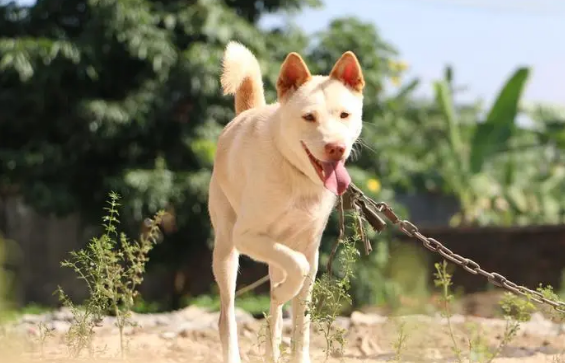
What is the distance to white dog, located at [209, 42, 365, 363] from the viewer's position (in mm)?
4219

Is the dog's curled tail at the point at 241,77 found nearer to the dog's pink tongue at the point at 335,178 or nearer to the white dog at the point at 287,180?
the white dog at the point at 287,180

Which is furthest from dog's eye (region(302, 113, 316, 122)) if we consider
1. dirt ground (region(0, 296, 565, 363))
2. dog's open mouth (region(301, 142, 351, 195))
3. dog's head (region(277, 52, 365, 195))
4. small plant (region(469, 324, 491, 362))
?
dirt ground (region(0, 296, 565, 363))

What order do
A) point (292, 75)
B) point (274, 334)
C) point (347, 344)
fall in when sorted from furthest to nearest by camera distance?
1. point (347, 344)
2. point (274, 334)
3. point (292, 75)

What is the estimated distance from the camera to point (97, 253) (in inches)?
189

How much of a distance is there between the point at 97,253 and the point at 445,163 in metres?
13.1

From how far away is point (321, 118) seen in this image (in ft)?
13.9

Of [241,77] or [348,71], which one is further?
[241,77]

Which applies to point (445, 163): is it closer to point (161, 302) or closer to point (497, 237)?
point (497, 237)

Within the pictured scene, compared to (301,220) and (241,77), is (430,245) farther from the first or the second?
(241,77)

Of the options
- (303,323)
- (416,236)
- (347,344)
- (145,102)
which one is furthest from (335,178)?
(145,102)

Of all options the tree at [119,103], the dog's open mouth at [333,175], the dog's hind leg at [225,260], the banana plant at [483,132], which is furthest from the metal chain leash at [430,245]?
the banana plant at [483,132]

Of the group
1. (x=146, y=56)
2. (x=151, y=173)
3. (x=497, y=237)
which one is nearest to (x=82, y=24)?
(x=146, y=56)

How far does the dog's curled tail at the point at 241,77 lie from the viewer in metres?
5.16

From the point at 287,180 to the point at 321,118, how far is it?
0.35 m
